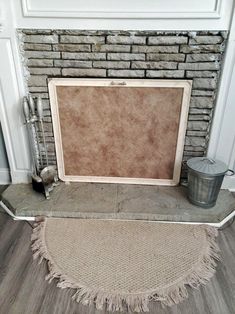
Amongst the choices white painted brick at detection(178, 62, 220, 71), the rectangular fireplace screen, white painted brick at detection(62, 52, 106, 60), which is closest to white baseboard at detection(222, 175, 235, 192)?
the rectangular fireplace screen

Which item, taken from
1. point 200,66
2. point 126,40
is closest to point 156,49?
point 126,40

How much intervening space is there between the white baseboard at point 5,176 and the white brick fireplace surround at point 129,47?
41 centimetres

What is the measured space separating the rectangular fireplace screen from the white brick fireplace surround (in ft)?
0.26

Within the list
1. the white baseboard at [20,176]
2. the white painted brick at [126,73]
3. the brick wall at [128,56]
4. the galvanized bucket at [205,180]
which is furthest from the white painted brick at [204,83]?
the white baseboard at [20,176]

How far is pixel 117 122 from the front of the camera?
1708mm

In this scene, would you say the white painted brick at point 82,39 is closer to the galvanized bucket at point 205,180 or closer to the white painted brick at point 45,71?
the white painted brick at point 45,71

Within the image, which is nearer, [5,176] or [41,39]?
[41,39]

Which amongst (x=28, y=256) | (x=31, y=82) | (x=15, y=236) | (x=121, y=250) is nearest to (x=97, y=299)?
(x=121, y=250)

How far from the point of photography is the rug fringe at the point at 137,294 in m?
1.14

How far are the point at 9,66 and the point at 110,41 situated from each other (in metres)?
0.66

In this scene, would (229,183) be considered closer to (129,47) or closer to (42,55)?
(129,47)

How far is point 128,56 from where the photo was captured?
153cm

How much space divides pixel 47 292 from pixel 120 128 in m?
1.08

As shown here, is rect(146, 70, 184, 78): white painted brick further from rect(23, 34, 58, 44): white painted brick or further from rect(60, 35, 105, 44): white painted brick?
rect(23, 34, 58, 44): white painted brick
